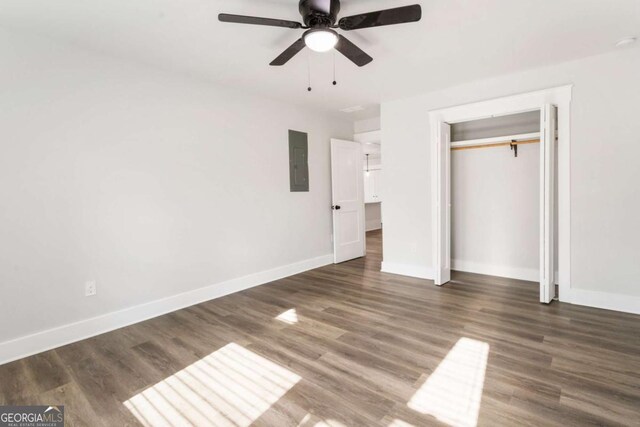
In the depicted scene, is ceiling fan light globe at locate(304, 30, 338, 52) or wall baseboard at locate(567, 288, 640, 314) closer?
ceiling fan light globe at locate(304, 30, 338, 52)

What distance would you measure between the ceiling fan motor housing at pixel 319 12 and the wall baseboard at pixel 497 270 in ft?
12.8

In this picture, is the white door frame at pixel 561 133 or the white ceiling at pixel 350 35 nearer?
the white ceiling at pixel 350 35

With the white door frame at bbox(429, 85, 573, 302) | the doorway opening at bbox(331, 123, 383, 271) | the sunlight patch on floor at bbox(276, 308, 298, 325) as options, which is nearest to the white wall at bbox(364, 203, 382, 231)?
the doorway opening at bbox(331, 123, 383, 271)

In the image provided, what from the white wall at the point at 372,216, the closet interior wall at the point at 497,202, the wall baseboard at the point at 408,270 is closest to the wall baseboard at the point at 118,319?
the wall baseboard at the point at 408,270

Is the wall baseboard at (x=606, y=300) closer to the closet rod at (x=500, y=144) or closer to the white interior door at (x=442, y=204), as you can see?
the white interior door at (x=442, y=204)

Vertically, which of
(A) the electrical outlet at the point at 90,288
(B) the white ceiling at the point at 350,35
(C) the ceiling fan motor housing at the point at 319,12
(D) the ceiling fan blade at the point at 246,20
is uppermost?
(B) the white ceiling at the point at 350,35

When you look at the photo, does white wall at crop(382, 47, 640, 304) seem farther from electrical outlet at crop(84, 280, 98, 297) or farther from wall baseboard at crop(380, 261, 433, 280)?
electrical outlet at crop(84, 280, 98, 297)

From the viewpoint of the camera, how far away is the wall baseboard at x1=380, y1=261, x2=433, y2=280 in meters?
4.44

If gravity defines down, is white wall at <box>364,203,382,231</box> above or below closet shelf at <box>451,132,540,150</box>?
below

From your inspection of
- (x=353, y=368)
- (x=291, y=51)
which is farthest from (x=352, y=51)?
(x=353, y=368)

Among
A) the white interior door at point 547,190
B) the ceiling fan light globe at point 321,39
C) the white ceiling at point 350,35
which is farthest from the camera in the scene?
the white interior door at point 547,190

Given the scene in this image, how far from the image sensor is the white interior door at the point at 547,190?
325 cm

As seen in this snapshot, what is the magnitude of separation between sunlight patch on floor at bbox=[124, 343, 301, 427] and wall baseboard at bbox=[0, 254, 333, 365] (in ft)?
3.92

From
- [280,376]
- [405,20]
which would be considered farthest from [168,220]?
[405,20]
